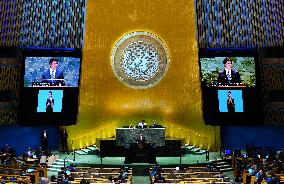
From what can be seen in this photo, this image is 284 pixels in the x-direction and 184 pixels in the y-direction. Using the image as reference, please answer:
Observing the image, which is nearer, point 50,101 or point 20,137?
point 50,101

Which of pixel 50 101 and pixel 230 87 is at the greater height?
pixel 230 87

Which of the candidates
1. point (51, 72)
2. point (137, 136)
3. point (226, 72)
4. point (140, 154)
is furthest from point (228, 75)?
point (51, 72)

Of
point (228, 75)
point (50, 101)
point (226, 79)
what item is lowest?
point (50, 101)

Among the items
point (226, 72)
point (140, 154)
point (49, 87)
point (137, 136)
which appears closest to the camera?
point (140, 154)

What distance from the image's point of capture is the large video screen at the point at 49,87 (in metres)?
24.0

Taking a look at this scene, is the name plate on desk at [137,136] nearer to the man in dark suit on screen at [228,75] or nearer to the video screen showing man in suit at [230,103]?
the video screen showing man in suit at [230,103]

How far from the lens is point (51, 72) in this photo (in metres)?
24.6

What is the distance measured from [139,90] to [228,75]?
194 inches

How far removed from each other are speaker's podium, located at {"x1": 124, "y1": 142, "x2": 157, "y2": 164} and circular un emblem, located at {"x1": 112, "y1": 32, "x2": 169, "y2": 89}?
234 inches

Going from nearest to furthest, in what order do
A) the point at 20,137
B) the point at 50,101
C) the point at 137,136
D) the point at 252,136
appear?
the point at 137,136 → the point at 50,101 → the point at 20,137 → the point at 252,136

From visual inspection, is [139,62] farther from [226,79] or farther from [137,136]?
[137,136]

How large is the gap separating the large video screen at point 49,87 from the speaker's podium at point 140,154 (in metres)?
4.91

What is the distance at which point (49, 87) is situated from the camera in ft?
79.9

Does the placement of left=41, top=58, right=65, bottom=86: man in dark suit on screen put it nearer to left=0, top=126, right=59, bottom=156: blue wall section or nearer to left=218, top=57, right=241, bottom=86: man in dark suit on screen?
left=0, top=126, right=59, bottom=156: blue wall section
